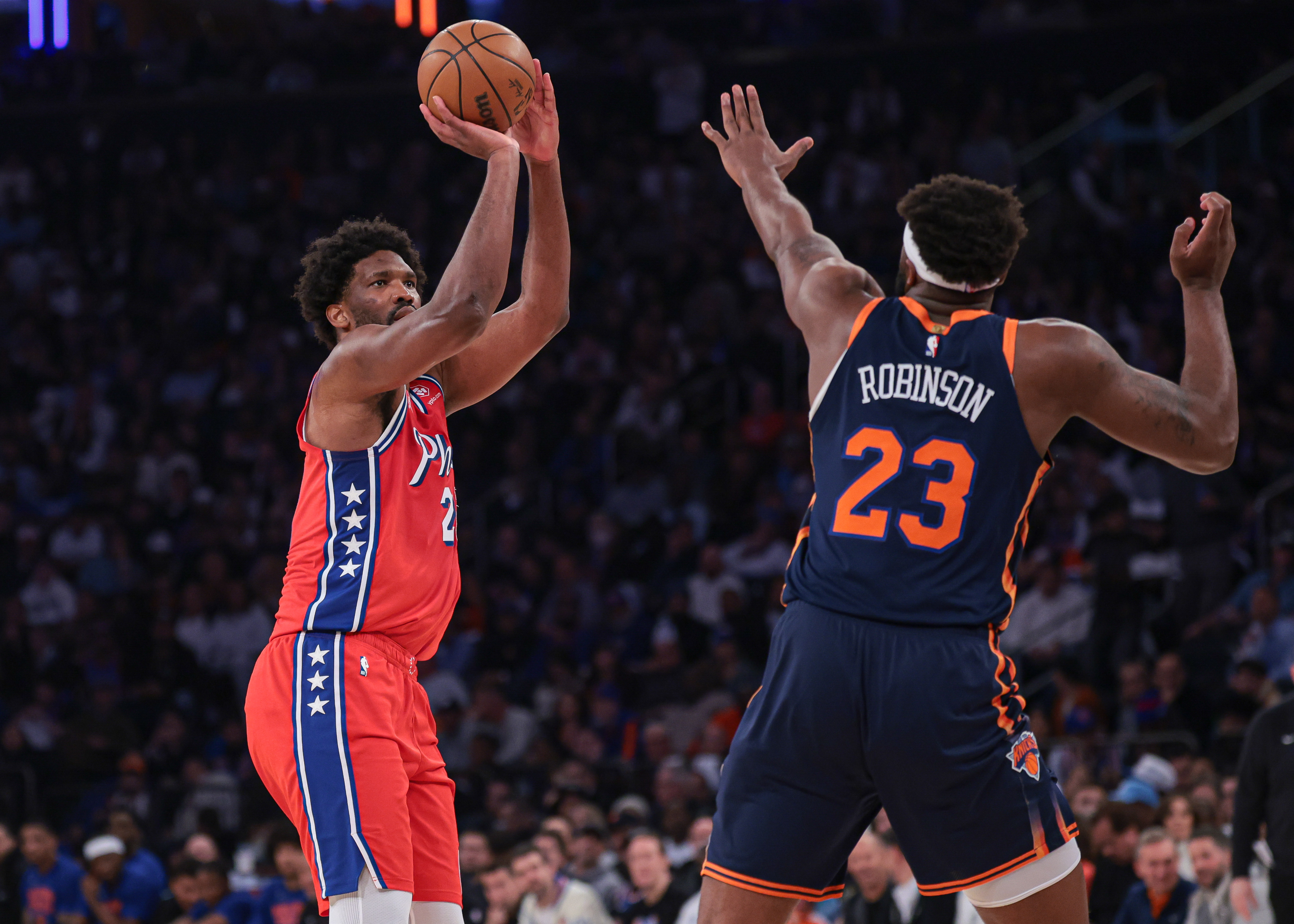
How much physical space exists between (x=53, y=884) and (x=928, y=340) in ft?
30.4

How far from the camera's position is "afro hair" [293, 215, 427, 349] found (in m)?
4.85

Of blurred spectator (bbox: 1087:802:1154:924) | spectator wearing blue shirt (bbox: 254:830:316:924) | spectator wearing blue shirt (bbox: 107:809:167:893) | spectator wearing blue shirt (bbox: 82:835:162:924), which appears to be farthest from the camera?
spectator wearing blue shirt (bbox: 107:809:167:893)

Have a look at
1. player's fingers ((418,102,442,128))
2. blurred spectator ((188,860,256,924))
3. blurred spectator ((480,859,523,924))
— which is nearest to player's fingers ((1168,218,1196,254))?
player's fingers ((418,102,442,128))

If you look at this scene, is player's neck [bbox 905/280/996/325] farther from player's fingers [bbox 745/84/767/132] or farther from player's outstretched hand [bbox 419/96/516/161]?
player's outstretched hand [bbox 419/96/516/161]

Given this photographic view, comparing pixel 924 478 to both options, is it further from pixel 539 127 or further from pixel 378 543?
pixel 539 127

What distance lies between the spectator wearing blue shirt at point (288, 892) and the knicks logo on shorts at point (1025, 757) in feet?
23.9

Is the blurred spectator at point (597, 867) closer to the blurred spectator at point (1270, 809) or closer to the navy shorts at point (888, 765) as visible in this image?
the blurred spectator at point (1270, 809)

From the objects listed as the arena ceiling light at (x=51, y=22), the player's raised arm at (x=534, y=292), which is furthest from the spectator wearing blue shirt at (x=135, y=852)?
the player's raised arm at (x=534, y=292)

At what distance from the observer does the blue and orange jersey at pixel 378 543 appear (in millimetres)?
4453

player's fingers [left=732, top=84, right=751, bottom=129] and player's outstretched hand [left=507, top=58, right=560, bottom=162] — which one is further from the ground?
player's outstretched hand [left=507, top=58, right=560, bottom=162]

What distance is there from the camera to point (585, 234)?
17938 mm

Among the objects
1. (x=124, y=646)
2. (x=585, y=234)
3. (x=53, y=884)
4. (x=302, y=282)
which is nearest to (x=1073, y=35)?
(x=585, y=234)

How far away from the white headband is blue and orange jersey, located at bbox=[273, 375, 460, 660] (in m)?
1.54

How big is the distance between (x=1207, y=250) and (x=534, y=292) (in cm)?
217
